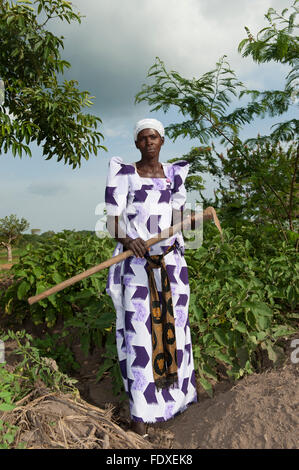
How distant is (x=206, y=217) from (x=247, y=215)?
1.83 metres

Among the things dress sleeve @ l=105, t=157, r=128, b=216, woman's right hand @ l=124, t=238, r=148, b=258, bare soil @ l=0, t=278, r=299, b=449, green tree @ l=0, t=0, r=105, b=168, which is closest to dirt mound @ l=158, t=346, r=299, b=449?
bare soil @ l=0, t=278, r=299, b=449

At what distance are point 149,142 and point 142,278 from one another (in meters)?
0.83

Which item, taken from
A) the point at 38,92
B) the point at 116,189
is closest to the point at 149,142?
the point at 116,189

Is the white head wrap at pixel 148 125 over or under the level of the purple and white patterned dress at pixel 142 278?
over

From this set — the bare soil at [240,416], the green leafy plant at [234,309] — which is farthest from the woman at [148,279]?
the green leafy plant at [234,309]

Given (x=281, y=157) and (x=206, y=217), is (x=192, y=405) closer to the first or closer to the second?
(x=206, y=217)

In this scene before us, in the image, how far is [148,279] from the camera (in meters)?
2.55

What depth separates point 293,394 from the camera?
245 centimetres

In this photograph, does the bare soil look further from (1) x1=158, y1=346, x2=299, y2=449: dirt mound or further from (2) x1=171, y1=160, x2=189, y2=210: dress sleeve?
(2) x1=171, y1=160, x2=189, y2=210: dress sleeve

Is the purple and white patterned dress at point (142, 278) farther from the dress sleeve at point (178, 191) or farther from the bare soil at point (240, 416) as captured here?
the bare soil at point (240, 416)

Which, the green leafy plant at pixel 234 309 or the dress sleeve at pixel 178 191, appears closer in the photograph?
the dress sleeve at pixel 178 191

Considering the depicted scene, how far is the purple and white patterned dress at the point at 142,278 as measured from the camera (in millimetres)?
2488

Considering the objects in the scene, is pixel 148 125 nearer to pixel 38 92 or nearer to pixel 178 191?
pixel 178 191
